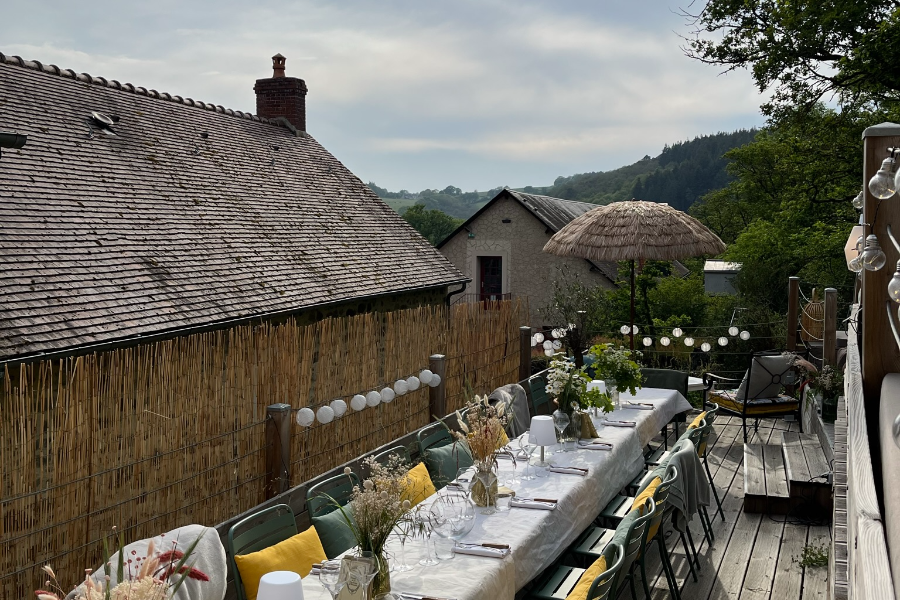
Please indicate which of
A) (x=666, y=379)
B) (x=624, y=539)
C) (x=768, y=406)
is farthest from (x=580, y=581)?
(x=768, y=406)

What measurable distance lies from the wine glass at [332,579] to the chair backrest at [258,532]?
0.51 metres

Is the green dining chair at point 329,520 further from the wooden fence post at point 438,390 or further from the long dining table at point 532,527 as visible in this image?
the wooden fence post at point 438,390

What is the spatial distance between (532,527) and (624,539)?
2.09 feet

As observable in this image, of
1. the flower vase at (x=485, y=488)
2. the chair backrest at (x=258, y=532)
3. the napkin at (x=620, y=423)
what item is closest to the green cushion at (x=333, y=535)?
the chair backrest at (x=258, y=532)

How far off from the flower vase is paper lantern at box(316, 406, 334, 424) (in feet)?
8.03

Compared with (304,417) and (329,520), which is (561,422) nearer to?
(304,417)

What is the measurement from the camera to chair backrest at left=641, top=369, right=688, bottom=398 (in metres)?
8.88

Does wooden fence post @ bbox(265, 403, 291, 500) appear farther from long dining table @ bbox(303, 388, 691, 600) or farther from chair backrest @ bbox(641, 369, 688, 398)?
chair backrest @ bbox(641, 369, 688, 398)

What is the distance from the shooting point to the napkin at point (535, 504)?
4789 millimetres

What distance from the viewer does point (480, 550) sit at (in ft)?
13.3

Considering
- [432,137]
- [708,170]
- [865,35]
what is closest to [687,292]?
[865,35]

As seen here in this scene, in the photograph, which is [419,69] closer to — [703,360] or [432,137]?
[703,360]

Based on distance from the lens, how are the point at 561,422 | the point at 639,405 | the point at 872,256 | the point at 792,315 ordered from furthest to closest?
the point at 792,315
the point at 639,405
the point at 561,422
the point at 872,256

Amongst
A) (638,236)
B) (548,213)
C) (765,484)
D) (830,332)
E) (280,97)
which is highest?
(280,97)
